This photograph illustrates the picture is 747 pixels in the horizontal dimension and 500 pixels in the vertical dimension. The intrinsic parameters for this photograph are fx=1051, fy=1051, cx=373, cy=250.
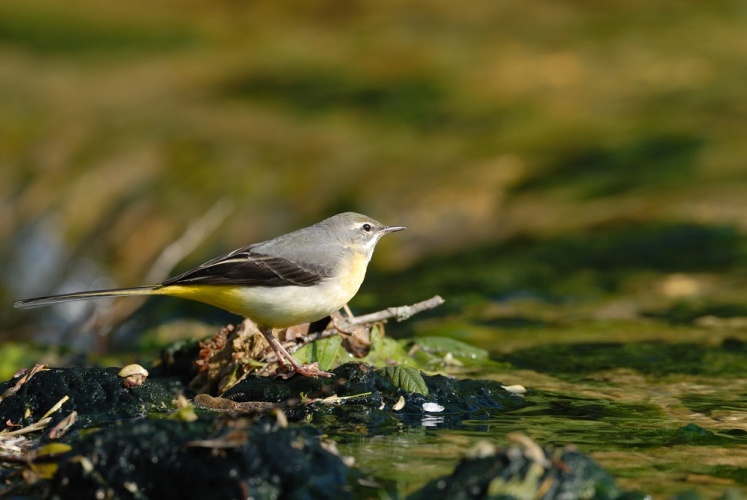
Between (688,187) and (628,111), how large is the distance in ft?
10.8

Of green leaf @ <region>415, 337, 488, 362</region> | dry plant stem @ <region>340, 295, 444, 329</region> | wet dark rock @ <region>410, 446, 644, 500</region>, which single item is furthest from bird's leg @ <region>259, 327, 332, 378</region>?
wet dark rock @ <region>410, 446, 644, 500</region>

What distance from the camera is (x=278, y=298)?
20.2ft

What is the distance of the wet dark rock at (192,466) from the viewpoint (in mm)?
4113

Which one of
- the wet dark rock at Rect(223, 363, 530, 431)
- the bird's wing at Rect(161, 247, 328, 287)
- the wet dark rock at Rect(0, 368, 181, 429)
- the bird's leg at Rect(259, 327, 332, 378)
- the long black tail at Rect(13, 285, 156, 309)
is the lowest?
the wet dark rock at Rect(0, 368, 181, 429)

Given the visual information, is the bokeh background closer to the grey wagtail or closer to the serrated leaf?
the grey wagtail

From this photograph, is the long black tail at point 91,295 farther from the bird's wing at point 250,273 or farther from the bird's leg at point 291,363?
the bird's leg at point 291,363

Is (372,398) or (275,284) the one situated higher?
(275,284)

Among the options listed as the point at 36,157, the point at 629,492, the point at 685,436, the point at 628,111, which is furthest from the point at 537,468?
the point at 36,157

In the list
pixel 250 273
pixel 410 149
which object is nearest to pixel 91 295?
pixel 250 273

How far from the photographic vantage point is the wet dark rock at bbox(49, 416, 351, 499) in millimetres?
4113

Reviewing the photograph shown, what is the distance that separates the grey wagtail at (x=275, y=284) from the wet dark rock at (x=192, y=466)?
1641mm

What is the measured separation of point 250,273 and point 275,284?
17cm

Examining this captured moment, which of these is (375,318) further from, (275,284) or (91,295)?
(91,295)

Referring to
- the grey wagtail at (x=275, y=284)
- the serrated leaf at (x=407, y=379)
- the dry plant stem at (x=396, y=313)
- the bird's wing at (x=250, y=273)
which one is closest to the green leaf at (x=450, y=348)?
the dry plant stem at (x=396, y=313)
